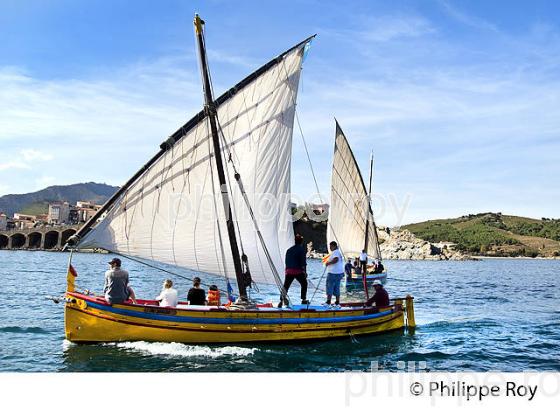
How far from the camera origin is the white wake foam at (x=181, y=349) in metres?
17.3

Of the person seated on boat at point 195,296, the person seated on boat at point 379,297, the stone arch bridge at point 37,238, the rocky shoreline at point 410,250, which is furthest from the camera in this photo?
the rocky shoreline at point 410,250

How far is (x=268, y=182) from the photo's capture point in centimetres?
2133

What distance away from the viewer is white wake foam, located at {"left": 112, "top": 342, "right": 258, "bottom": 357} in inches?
683

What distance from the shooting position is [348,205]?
53406 millimetres

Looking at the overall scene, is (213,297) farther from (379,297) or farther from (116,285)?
(379,297)

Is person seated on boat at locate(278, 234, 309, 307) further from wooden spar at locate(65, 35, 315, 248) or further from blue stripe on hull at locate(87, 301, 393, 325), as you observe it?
wooden spar at locate(65, 35, 315, 248)

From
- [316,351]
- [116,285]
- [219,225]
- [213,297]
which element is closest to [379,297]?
[316,351]

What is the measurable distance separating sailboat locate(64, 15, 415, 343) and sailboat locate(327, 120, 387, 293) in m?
28.0

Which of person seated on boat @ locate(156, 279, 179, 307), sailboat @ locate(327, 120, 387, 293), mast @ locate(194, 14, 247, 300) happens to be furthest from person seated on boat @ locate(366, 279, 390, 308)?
sailboat @ locate(327, 120, 387, 293)

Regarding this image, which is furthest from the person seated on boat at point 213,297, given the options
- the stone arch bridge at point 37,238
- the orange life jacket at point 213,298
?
the stone arch bridge at point 37,238

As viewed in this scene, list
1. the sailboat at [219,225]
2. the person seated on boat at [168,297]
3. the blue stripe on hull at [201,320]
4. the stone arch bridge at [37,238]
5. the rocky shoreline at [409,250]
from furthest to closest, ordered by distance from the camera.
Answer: the rocky shoreline at [409,250]
the stone arch bridge at [37,238]
the person seated on boat at [168,297]
the sailboat at [219,225]
the blue stripe on hull at [201,320]

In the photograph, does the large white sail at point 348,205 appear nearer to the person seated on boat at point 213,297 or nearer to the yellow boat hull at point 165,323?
the person seated on boat at point 213,297

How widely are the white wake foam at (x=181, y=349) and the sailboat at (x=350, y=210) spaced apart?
31.4 m
